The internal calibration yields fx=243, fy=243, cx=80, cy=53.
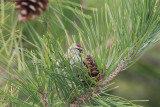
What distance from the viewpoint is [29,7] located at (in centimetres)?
48

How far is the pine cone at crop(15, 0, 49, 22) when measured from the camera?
469 millimetres

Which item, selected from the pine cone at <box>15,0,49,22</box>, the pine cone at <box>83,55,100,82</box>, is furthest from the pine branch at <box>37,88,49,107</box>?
the pine cone at <box>15,0,49,22</box>

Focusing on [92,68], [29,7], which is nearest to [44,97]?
[92,68]

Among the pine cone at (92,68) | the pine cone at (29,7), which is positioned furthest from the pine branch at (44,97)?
the pine cone at (29,7)

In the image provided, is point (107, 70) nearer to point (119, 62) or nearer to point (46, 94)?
point (119, 62)

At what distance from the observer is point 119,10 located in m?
Answer: 0.74

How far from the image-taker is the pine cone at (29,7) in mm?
469

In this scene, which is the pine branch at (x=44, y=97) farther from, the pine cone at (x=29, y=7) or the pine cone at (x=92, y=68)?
the pine cone at (x=29, y=7)

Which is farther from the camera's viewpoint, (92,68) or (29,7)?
(92,68)

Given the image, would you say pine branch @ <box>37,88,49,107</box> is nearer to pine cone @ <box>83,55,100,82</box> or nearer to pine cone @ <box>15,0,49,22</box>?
pine cone @ <box>83,55,100,82</box>

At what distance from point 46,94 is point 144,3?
395 millimetres

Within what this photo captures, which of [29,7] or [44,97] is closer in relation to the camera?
[29,7]

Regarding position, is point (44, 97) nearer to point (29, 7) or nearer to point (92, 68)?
point (92, 68)

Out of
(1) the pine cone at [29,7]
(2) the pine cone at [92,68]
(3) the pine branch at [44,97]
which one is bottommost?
(3) the pine branch at [44,97]
